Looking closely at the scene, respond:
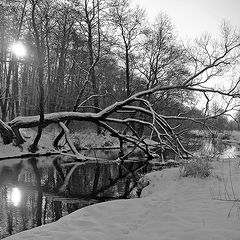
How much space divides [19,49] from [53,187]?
53.4 ft

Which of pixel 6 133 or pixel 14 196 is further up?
pixel 6 133

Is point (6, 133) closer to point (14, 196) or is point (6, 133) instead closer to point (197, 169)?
point (14, 196)

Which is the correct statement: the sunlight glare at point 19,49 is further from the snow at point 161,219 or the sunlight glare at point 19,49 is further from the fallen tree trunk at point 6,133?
the snow at point 161,219

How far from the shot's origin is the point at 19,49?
24.0 meters

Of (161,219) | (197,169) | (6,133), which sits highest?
(6,133)

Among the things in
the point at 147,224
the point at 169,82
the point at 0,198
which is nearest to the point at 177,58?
the point at 169,82

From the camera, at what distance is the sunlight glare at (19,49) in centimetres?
2362

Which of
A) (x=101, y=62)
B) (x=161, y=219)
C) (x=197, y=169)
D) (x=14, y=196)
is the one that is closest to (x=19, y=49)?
(x=101, y=62)

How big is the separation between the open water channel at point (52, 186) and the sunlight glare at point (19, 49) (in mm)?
10330

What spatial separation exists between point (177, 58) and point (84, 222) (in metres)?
22.5

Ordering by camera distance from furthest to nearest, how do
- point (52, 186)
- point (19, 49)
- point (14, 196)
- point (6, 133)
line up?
point (19, 49), point (6, 133), point (52, 186), point (14, 196)

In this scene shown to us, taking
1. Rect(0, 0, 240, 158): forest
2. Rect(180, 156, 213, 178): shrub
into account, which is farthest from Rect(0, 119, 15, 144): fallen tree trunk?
Rect(180, 156, 213, 178): shrub

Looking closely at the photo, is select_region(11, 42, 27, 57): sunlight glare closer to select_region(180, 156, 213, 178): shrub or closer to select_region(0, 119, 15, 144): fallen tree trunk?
select_region(0, 119, 15, 144): fallen tree trunk

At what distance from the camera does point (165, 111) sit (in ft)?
99.3
